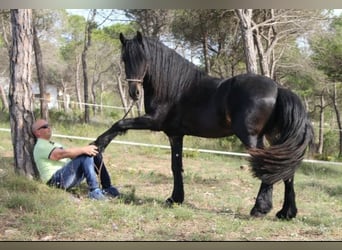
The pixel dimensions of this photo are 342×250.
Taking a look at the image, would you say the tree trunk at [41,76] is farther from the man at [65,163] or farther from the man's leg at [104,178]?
the man's leg at [104,178]

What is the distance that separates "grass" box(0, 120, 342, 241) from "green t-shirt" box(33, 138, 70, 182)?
8 cm

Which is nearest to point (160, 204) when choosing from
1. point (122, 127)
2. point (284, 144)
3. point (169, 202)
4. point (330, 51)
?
point (169, 202)

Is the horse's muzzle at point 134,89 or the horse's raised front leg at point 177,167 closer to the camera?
the horse's muzzle at point 134,89

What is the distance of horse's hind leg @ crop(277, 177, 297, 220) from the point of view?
10.9 ft

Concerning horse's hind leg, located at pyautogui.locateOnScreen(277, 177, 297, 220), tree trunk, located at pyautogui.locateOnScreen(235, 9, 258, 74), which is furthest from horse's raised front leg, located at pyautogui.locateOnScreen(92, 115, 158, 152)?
horse's hind leg, located at pyautogui.locateOnScreen(277, 177, 297, 220)

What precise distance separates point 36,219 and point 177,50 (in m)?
1.46

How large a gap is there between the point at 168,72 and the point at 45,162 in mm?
1015

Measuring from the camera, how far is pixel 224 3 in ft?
11.1

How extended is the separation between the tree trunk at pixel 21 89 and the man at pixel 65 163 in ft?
0.23

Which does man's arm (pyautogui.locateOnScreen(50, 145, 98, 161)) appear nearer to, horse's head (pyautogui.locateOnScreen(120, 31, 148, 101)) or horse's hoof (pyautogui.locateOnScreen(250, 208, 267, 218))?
horse's head (pyautogui.locateOnScreen(120, 31, 148, 101))

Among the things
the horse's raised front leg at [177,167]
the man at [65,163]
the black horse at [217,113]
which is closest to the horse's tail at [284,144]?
the black horse at [217,113]

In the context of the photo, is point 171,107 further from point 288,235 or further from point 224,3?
point 288,235

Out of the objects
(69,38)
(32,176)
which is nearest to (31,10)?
(69,38)

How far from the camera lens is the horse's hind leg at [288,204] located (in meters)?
3.32
